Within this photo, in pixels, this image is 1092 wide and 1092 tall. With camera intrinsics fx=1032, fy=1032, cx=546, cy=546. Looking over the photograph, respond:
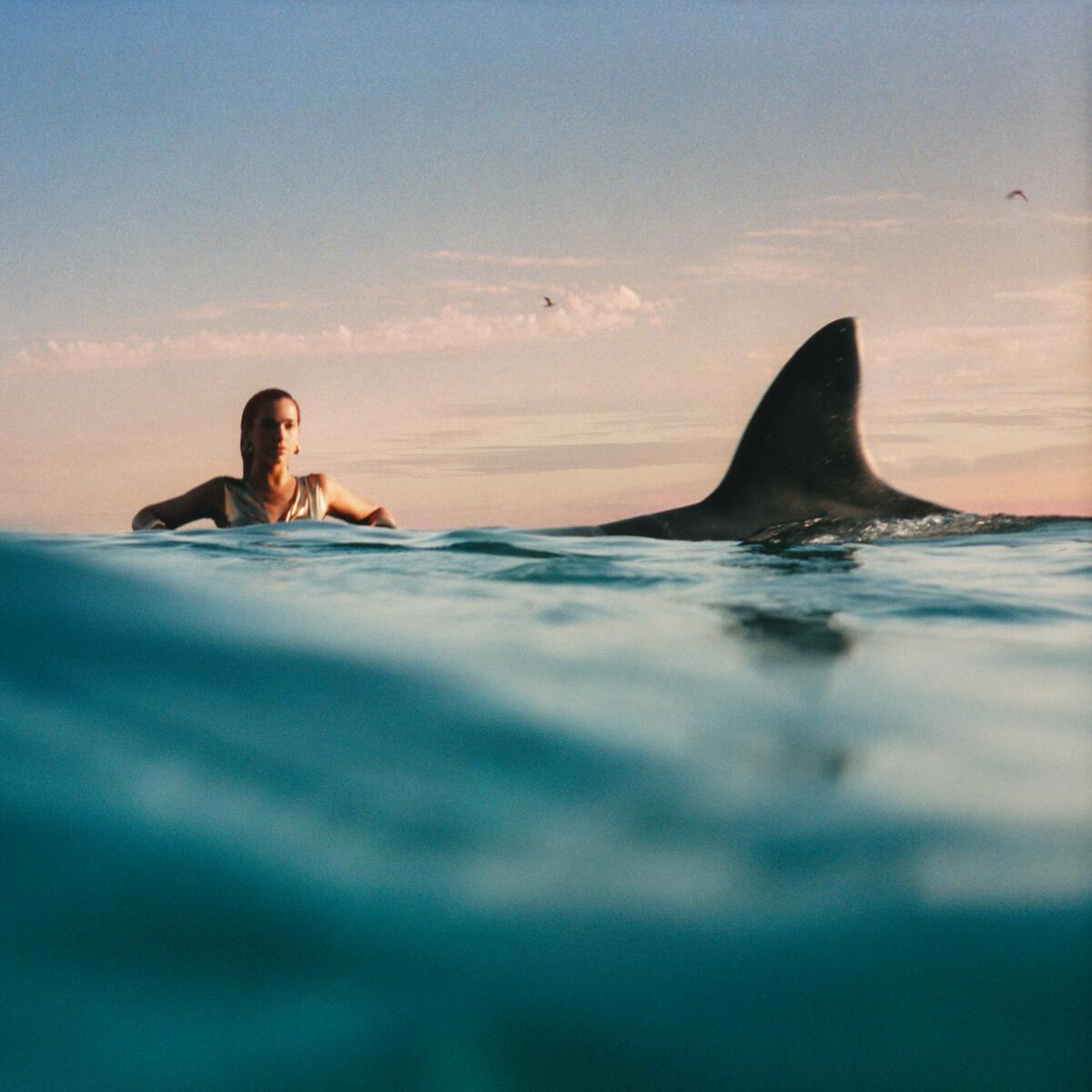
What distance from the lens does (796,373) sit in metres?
7.49

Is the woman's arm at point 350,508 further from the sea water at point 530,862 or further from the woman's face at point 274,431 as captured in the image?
the sea water at point 530,862

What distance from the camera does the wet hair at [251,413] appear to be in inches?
304

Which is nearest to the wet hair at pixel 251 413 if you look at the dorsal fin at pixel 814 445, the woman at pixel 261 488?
the woman at pixel 261 488

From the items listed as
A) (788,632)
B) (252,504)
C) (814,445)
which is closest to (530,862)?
(788,632)

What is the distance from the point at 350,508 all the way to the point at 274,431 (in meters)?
1.03

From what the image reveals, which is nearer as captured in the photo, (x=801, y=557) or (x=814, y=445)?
(x=801, y=557)

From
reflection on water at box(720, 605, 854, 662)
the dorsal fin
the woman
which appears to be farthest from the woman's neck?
reflection on water at box(720, 605, 854, 662)

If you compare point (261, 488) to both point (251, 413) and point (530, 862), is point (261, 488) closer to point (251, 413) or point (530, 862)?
point (251, 413)

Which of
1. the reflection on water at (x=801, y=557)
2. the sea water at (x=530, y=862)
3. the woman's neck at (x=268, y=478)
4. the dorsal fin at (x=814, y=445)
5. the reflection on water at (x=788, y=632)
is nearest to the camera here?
the sea water at (x=530, y=862)

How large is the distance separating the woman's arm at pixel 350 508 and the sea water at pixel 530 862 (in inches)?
213

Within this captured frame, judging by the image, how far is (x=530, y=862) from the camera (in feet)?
4.53

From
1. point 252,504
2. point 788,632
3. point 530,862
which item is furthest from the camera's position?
point 252,504

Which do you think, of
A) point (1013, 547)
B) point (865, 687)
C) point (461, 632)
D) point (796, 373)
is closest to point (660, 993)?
point (865, 687)

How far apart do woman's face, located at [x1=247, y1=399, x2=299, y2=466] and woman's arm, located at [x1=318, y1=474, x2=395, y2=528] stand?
1.55 ft
